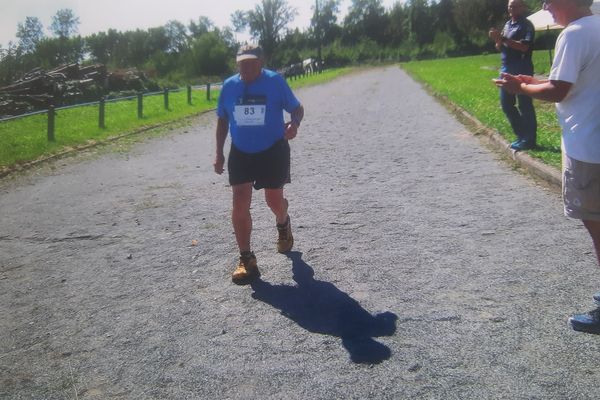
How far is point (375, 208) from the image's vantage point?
239 inches

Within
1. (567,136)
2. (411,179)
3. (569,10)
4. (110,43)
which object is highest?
(110,43)

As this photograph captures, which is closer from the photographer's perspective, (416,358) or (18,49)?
(416,358)

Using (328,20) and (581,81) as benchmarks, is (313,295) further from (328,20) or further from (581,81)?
(328,20)

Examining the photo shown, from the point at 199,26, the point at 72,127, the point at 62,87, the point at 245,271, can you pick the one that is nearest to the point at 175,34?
the point at 199,26

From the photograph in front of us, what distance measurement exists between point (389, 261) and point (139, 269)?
2092mm

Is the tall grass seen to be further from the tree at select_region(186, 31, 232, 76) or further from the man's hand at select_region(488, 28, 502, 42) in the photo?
the tree at select_region(186, 31, 232, 76)

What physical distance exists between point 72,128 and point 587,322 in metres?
14.0

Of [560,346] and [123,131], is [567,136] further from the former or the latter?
[123,131]

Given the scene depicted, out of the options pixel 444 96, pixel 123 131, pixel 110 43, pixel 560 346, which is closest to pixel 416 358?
pixel 560 346

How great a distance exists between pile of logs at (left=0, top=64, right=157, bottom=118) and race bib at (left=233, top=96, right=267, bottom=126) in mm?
18663

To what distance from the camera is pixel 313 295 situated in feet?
13.1

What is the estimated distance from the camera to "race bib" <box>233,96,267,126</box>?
4250 millimetres

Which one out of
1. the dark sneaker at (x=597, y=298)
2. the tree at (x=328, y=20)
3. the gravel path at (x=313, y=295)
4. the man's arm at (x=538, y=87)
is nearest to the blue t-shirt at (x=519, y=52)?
the gravel path at (x=313, y=295)

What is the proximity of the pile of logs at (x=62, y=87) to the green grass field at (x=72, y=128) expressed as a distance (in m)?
2.17
